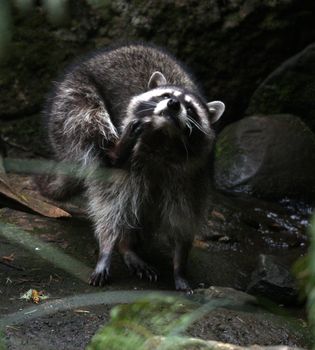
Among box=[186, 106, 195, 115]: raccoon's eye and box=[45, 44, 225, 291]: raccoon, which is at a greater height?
box=[186, 106, 195, 115]: raccoon's eye

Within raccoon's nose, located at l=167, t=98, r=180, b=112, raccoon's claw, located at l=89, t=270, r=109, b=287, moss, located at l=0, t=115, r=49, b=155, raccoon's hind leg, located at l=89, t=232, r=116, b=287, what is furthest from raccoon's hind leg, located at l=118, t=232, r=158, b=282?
moss, located at l=0, t=115, r=49, b=155

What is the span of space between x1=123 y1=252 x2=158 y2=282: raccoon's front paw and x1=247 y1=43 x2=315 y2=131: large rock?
2.53m

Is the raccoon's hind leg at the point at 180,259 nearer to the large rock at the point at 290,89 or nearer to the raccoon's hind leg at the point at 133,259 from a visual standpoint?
the raccoon's hind leg at the point at 133,259

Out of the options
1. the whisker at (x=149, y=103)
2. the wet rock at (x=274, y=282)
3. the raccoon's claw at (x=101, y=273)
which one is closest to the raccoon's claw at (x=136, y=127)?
the whisker at (x=149, y=103)

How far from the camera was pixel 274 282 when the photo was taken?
4.16 metres

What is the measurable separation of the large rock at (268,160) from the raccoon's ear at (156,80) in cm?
173

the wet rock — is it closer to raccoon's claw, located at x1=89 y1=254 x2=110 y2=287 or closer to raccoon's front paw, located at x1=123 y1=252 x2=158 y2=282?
raccoon's front paw, located at x1=123 y1=252 x2=158 y2=282

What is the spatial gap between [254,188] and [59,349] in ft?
10.5

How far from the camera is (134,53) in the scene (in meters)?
4.93

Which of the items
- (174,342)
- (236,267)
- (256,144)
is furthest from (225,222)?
(174,342)

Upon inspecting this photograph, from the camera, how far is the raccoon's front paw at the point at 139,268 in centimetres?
422

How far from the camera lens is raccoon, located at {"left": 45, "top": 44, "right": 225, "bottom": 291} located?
13.1 ft

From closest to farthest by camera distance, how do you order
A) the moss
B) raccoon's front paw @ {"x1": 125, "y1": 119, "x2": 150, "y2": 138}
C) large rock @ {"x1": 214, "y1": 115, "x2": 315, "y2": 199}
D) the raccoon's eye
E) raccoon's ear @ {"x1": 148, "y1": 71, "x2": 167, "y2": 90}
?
raccoon's front paw @ {"x1": 125, "y1": 119, "x2": 150, "y2": 138} → the raccoon's eye → raccoon's ear @ {"x1": 148, "y1": 71, "x2": 167, "y2": 90} → large rock @ {"x1": 214, "y1": 115, "x2": 315, "y2": 199} → the moss

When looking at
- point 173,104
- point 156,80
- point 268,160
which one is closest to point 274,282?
point 173,104
